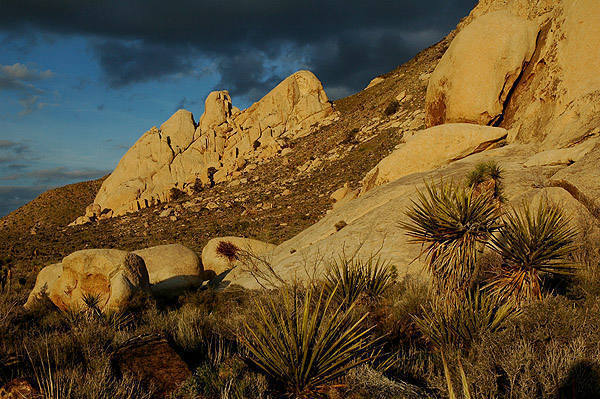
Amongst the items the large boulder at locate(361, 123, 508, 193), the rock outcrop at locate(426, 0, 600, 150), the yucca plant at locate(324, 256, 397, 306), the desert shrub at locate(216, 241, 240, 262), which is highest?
the rock outcrop at locate(426, 0, 600, 150)

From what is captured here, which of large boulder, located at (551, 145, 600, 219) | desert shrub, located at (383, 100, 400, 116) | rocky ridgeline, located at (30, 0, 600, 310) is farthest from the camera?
desert shrub, located at (383, 100, 400, 116)

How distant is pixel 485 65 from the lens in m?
15.1

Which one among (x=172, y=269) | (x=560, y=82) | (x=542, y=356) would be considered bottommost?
(x=542, y=356)

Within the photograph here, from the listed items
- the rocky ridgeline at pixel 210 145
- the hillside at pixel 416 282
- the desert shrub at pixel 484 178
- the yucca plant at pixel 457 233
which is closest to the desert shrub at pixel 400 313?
the hillside at pixel 416 282

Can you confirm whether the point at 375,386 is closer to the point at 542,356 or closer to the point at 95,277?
the point at 542,356

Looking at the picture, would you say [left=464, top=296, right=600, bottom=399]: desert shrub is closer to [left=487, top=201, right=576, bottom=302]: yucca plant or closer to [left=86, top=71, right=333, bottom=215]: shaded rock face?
[left=487, top=201, right=576, bottom=302]: yucca plant

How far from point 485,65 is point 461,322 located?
14.0m

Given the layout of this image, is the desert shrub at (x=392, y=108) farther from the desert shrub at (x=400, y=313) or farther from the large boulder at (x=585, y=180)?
the desert shrub at (x=400, y=313)

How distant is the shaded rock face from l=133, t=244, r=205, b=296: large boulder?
4244 cm

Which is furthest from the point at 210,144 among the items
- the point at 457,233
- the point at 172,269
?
the point at 457,233

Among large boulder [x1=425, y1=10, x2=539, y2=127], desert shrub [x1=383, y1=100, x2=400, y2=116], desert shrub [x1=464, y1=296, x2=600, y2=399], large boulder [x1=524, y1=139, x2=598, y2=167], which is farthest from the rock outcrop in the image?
desert shrub [x1=383, y1=100, x2=400, y2=116]

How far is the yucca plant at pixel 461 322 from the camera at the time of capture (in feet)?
17.1

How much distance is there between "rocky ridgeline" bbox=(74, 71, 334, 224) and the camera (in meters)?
59.6

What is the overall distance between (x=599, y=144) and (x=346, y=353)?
1001 cm
